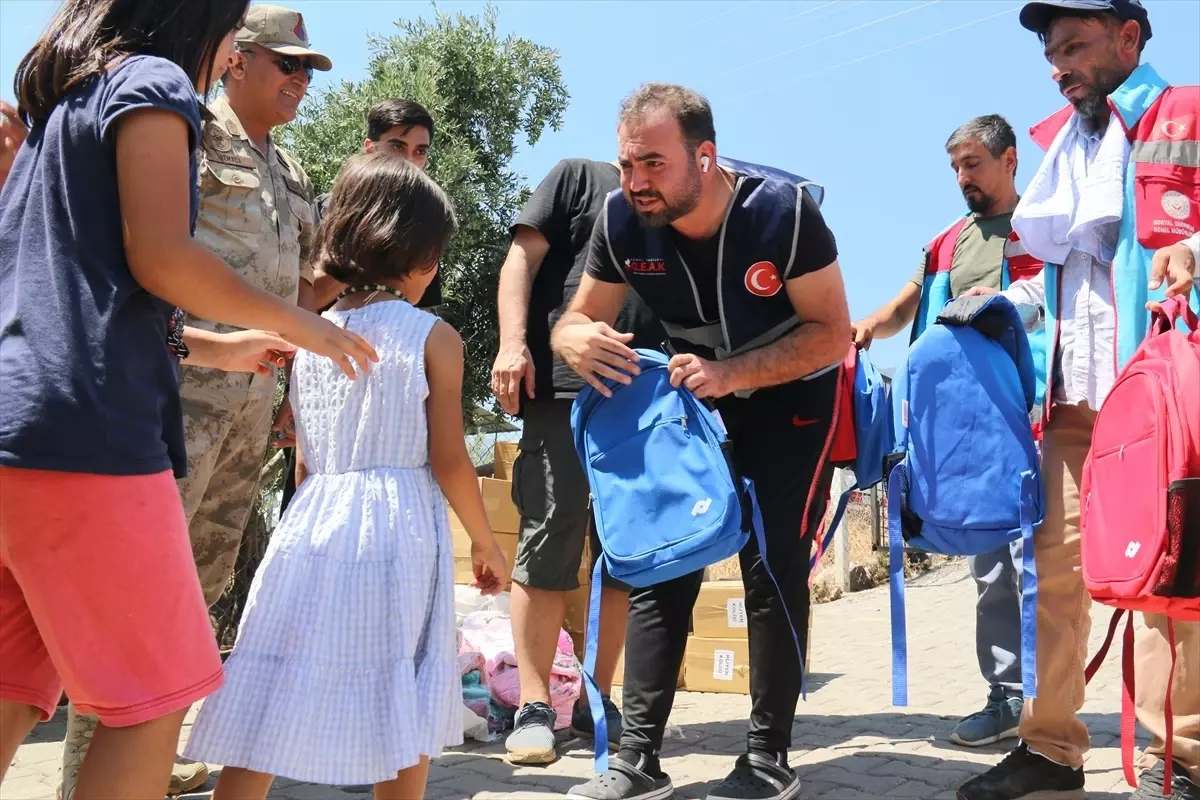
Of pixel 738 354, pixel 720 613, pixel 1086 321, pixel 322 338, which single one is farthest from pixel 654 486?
pixel 720 613

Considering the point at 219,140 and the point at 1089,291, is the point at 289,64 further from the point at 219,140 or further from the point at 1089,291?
the point at 1089,291

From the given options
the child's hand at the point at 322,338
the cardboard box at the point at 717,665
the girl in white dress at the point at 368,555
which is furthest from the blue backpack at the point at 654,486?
the cardboard box at the point at 717,665

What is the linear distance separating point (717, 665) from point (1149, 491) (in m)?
3.09

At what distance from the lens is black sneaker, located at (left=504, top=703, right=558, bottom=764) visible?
13.7 feet

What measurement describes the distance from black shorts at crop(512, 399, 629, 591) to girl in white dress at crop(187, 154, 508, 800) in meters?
1.40

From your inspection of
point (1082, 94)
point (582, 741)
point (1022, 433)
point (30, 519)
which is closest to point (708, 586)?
point (582, 741)

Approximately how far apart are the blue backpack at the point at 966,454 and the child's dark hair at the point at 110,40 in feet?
7.77

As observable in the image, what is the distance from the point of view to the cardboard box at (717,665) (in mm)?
5707

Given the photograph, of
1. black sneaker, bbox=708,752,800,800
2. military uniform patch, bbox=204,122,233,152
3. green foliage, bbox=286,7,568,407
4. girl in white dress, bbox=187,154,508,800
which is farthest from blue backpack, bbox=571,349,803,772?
green foliage, bbox=286,7,568,407

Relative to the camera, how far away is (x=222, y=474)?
390 centimetres

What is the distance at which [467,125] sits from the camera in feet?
35.6

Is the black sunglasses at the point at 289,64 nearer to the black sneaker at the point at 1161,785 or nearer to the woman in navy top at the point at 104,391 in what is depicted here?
the woman in navy top at the point at 104,391

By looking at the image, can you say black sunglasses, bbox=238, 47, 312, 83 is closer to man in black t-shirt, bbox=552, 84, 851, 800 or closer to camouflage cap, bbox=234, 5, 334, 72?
camouflage cap, bbox=234, 5, 334, 72

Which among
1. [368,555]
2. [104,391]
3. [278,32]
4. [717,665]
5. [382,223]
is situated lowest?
[717,665]
